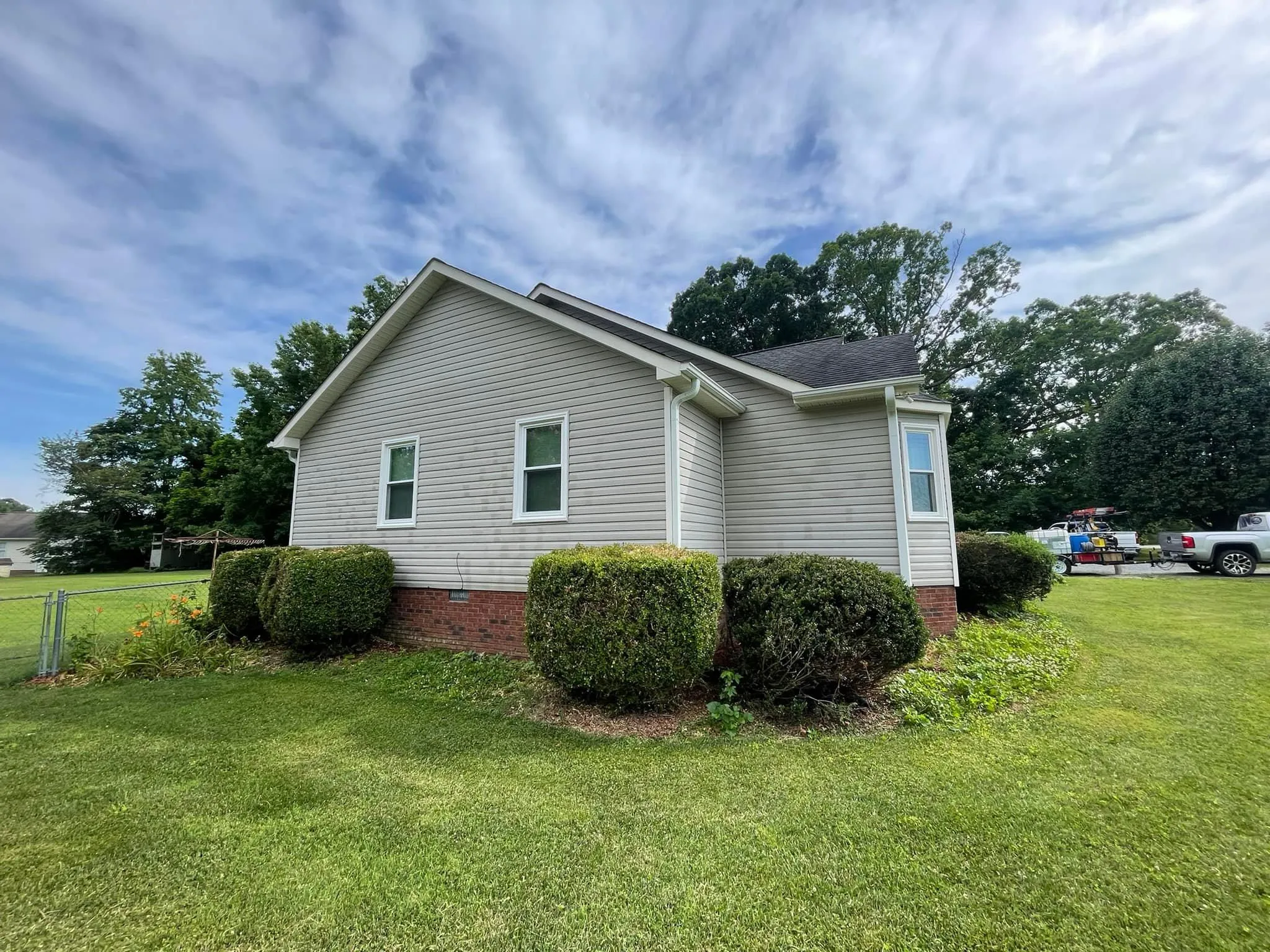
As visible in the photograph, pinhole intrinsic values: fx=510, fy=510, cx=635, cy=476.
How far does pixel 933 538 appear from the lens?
303 inches

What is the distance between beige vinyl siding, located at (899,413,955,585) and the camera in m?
7.45

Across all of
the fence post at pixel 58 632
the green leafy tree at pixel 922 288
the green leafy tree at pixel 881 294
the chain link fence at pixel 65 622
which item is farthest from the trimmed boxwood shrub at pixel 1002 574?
the green leafy tree at pixel 922 288

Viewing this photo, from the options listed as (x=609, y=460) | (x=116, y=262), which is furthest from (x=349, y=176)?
(x=609, y=460)

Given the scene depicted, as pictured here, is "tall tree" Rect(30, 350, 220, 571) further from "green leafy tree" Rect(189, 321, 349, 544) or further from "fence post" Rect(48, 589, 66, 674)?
"fence post" Rect(48, 589, 66, 674)

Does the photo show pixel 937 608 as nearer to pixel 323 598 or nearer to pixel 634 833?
pixel 634 833

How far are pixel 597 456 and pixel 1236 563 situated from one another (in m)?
20.5

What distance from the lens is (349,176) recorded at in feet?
32.1

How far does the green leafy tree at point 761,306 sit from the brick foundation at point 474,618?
80.1 ft

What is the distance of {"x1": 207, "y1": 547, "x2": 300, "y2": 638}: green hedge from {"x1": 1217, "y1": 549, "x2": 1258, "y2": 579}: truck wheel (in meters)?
24.5

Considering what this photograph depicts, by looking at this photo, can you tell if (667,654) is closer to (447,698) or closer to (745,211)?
(447,698)

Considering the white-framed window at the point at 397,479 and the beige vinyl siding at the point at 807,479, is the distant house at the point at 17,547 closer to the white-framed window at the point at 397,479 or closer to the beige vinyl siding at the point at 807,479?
the white-framed window at the point at 397,479

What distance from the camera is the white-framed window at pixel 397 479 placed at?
8602mm

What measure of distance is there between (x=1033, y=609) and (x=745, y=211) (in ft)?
39.5

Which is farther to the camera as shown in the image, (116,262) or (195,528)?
(195,528)
